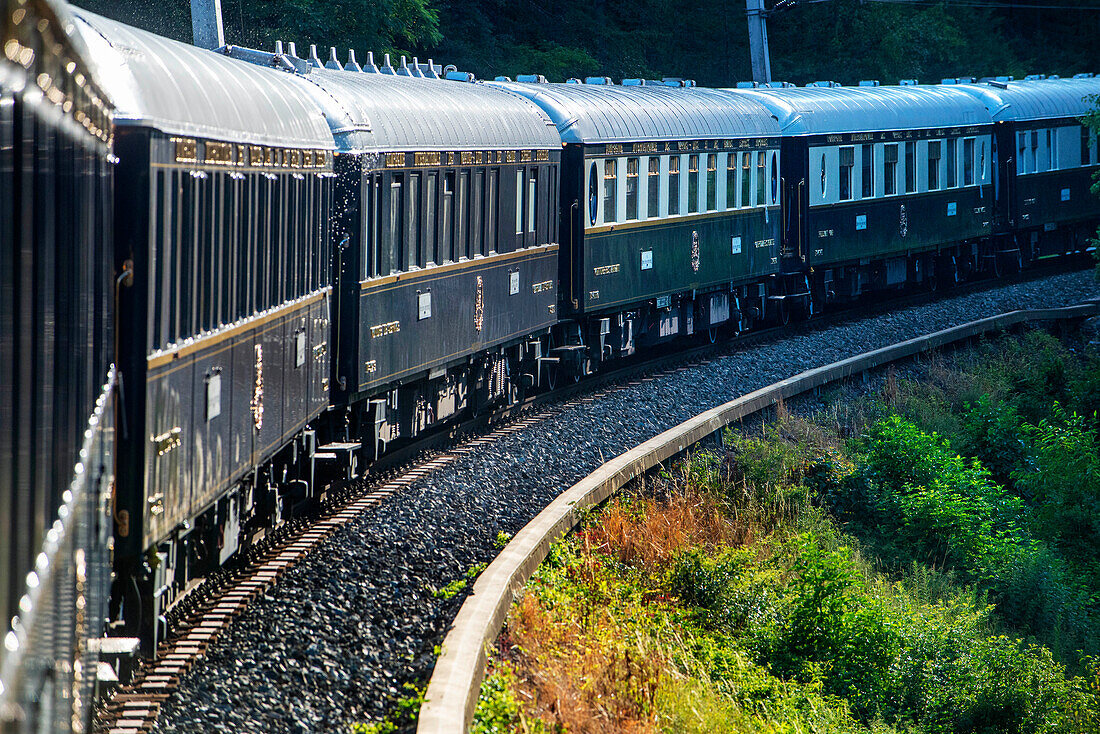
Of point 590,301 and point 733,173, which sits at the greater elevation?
point 733,173

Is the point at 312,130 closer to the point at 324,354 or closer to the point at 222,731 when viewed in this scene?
the point at 324,354

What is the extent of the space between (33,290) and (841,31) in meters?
49.9

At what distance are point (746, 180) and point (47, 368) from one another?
1959cm

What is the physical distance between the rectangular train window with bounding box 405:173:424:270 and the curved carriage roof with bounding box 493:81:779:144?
16.2 feet

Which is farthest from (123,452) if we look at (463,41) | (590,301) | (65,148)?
(463,41)

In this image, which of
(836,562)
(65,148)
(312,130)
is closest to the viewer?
(65,148)

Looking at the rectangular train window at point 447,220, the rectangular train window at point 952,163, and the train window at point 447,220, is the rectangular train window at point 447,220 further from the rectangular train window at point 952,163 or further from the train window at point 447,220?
the rectangular train window at point 952,163

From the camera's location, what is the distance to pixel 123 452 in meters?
5.90

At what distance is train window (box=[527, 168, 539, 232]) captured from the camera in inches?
622

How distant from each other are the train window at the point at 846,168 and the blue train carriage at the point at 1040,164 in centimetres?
621

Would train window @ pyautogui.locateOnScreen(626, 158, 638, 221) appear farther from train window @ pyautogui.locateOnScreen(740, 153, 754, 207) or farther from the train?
train window @ pyautogui.locateOnScreen(740, 153, 754, 207)

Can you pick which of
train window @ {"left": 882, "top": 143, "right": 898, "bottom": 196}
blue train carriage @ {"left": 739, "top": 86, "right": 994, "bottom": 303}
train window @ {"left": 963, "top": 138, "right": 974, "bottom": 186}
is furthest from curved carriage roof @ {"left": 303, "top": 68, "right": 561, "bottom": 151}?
train window @ {"left": 963, "top": 138, "right": 974, "bottom": 186}

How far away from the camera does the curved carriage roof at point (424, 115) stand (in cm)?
1119

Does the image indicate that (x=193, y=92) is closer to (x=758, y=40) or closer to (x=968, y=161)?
(x=758, y=40)
